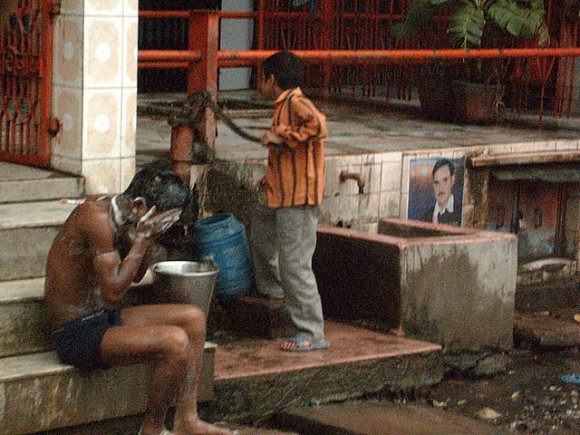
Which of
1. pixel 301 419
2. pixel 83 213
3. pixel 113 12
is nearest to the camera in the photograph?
pixel 83 213

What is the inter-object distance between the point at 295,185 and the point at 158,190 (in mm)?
1719

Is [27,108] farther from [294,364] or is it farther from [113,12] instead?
[294,364]

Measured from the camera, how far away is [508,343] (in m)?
9.96

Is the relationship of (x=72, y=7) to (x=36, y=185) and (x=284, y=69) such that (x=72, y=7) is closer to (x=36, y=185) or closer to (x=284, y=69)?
(x=36, y=185)

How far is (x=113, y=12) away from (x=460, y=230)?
3.17 meters

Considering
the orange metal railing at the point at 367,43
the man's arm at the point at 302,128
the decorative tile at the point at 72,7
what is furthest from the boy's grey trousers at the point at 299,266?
the orange metal railing at the point at 367,43

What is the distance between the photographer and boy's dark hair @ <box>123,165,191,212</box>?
22.3 feet

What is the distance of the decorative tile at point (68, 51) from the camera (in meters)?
8.64

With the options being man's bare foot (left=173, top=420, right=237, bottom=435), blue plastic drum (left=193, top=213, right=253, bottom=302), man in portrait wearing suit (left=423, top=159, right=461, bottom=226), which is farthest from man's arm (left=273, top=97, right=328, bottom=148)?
man in portrait wearing suit (left=423, top=159, right=461, bottom=226)

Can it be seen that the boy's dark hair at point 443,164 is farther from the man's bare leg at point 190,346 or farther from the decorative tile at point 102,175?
the man's bare leg at point 190,346

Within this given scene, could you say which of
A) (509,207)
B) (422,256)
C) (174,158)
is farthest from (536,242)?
(174,158)

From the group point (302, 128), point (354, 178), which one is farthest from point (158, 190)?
point (354, 178)

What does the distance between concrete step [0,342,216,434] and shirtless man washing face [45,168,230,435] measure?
127 millimetres

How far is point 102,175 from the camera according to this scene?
892 centimetres
